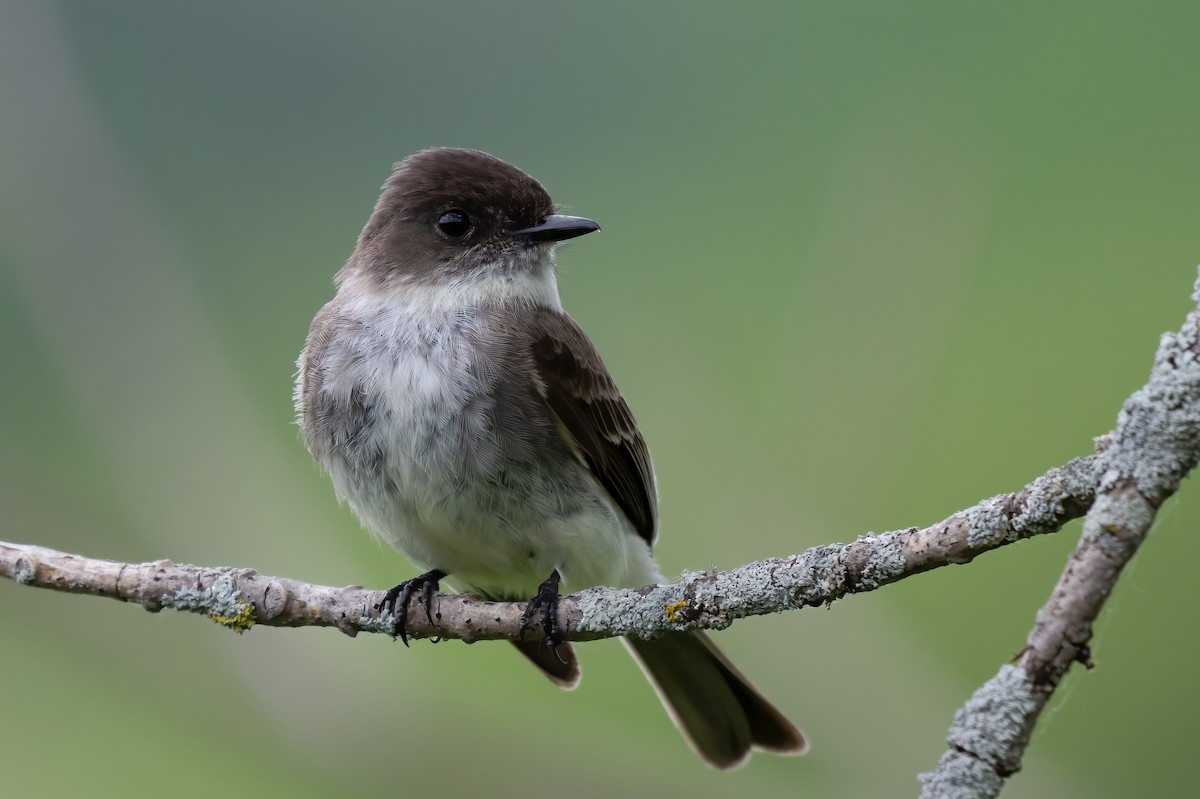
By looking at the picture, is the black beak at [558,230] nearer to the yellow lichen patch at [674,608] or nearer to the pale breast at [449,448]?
the pale breast at [449,448]

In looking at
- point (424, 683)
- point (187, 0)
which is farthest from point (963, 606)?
point (187, 0)

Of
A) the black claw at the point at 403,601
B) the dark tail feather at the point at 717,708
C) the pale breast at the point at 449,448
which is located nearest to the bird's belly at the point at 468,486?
the pale breast at the point at 449,448

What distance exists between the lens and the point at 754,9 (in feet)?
22.1

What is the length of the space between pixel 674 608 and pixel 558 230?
1770mm

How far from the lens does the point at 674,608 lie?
2941 millimetres

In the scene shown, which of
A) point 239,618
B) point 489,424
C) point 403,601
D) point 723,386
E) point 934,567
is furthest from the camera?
point 723,386

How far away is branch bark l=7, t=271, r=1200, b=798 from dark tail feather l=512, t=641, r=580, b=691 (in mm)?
773

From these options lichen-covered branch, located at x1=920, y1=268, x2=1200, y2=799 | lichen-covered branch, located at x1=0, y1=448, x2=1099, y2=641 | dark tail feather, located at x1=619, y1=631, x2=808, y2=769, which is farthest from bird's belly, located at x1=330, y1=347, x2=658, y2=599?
lichen-covered branch, located at x1=920, y1=268, x2=1200, y2=799

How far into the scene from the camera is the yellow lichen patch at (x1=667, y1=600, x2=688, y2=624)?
9.60 ft

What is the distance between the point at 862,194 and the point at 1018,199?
5.17 feet

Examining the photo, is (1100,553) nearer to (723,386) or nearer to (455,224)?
(455,224)

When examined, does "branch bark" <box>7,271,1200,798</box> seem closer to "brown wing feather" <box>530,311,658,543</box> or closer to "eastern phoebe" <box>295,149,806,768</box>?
"eastern phoebe" <box>295,149,806,768</box>

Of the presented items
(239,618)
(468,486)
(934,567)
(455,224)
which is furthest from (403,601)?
(934,567)

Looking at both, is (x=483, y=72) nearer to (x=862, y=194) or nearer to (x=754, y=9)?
(x=754, y=9)
